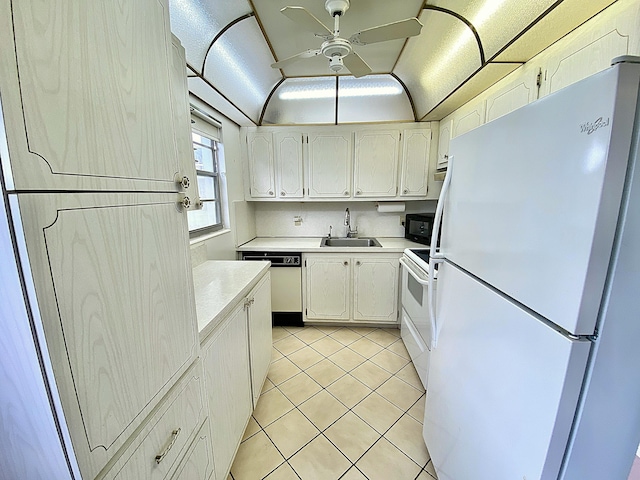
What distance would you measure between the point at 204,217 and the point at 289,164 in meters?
1.10

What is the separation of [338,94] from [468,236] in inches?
91.6

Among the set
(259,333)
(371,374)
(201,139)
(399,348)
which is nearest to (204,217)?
(201,139)

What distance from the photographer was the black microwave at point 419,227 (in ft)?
8.59

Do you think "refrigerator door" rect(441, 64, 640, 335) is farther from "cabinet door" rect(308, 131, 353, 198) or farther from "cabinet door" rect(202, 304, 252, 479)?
"cabinet door" rect(308, 131, 353, 198)

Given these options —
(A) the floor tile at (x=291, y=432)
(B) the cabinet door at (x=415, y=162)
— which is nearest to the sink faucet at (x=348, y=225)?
(B) the cabinet door at (x=415, y=162)

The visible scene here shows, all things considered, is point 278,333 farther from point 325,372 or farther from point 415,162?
point 415,162

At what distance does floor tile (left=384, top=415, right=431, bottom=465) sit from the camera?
57.3 inches

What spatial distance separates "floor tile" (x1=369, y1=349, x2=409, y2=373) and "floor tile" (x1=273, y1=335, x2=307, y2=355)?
71 cm

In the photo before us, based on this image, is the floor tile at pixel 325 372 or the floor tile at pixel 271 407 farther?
the floor tile at pixel 325 372

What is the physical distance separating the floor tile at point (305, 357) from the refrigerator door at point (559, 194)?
5.89ft

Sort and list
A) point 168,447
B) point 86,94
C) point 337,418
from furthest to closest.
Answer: point 337,418
point 168,447
point 86,94

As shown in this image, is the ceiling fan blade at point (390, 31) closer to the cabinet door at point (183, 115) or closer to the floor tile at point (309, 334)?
the cabinet door at point (183, 115)

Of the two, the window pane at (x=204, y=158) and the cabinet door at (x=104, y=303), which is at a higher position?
the window pane at (x=204, y=158)

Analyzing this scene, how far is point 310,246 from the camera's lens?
276cm
